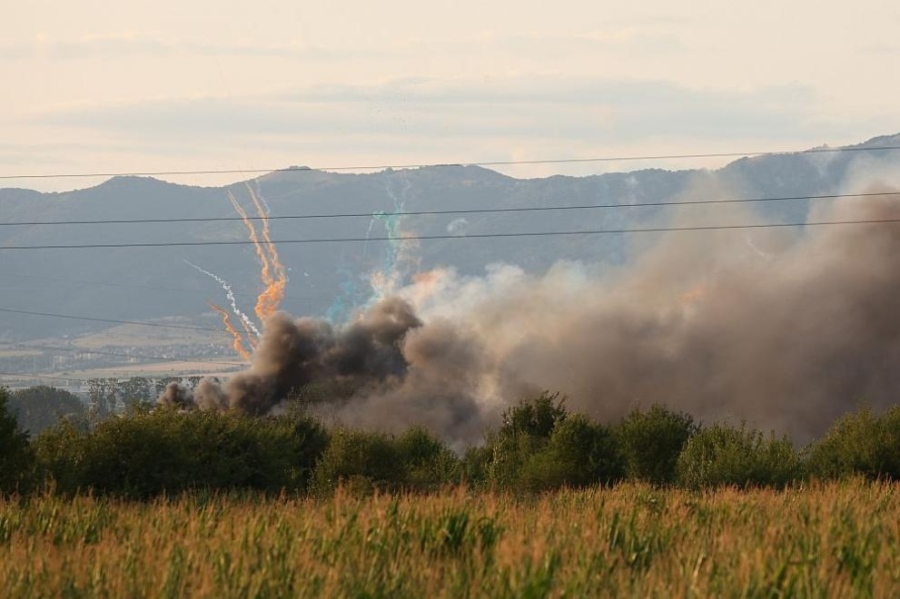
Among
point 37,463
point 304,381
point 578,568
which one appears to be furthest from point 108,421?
point 304,381

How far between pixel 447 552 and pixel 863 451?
157ft

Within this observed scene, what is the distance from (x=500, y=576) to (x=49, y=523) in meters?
14.0

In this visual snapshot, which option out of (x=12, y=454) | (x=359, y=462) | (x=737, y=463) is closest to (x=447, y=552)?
(x=12, y=454)

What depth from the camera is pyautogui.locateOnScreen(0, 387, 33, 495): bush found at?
5209cm

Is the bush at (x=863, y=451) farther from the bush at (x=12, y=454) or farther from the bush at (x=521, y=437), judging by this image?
the bush at (x=12, y=454)

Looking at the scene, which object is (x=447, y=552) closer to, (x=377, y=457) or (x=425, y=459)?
(x=377, y=457)

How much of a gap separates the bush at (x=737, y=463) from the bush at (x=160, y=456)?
21.1 m

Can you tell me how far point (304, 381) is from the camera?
14738 centimetres

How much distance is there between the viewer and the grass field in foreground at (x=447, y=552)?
22.8m

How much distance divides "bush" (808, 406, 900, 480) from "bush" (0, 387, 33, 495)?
37898 mm

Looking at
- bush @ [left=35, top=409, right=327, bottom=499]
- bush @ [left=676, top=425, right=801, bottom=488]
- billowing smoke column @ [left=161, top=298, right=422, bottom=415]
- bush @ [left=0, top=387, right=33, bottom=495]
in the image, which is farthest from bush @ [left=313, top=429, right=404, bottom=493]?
billowing smoke column @ [left=161, top=298, right=422, bottom=415]

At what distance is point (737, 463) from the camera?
6919cm

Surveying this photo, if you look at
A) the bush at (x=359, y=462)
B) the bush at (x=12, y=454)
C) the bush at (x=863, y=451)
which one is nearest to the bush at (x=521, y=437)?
the bush at (x=359, y=462)

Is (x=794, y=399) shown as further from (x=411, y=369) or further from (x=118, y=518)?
(x=118, y=518)
